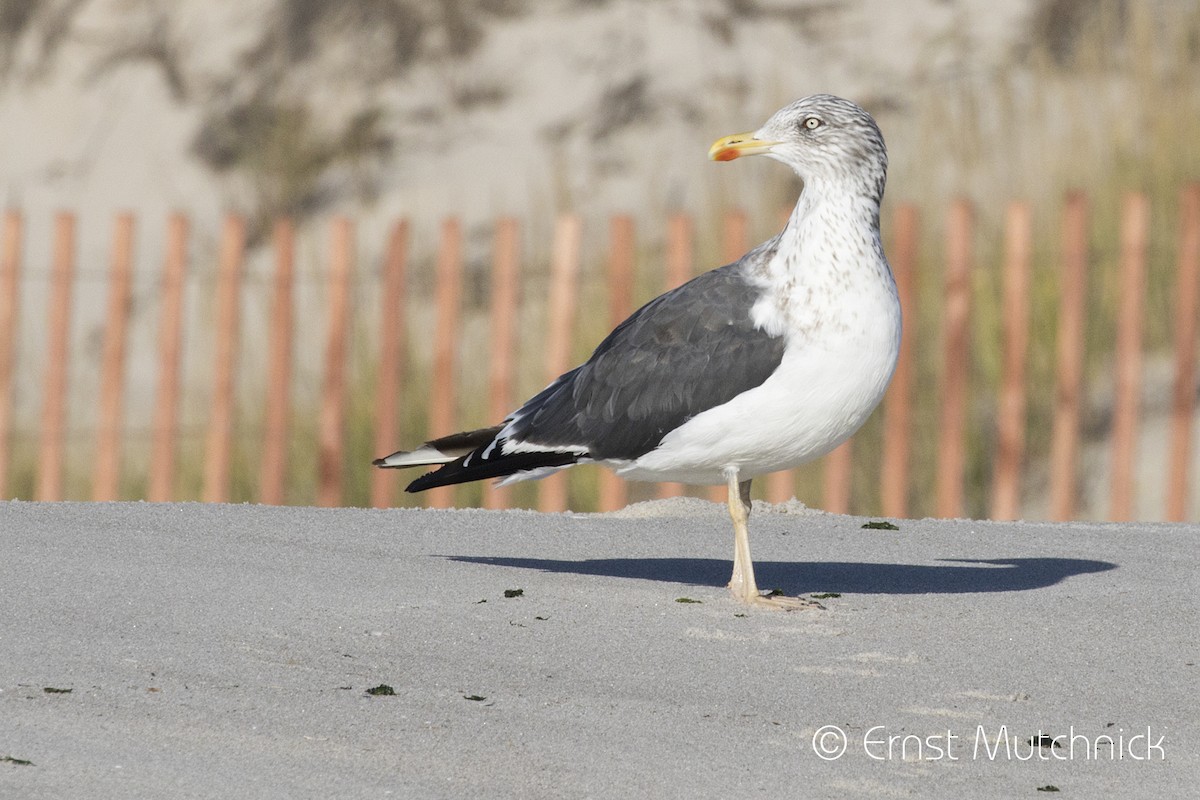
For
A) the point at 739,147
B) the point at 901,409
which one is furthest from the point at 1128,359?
the point at 739,147

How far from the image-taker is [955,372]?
950 cm

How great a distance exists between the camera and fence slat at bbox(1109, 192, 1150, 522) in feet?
31.7

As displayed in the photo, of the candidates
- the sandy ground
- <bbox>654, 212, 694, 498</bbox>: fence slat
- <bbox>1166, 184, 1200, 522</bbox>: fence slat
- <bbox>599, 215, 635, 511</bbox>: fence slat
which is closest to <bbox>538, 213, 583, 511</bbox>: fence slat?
<bbox>599, 215, 635, 511</bbox>: fence slat

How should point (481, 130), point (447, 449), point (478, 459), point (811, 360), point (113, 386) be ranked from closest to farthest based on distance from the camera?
point (811, 360)
point (478, 459)
point (447, 449)
point (113, 386)
point (481, 130)

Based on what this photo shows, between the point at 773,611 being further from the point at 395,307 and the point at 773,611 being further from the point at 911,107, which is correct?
the point at 911,107

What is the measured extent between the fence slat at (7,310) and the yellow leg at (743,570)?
17.6 feet

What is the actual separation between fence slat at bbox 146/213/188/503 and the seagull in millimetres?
3758

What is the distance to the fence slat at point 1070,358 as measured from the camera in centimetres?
957

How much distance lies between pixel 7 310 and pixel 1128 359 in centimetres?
595

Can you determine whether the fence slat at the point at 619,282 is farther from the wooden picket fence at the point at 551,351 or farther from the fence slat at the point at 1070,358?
the fence slat at the point at 1070,358

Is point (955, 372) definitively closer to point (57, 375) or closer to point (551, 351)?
point (551, 351)

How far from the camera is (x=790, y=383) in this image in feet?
17.7

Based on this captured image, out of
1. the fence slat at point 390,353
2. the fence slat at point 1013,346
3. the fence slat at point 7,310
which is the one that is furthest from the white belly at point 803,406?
the fence slat at point 7,310

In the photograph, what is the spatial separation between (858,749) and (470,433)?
2372mm
